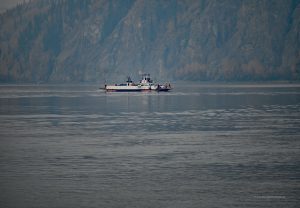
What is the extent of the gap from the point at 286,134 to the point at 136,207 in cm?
2993

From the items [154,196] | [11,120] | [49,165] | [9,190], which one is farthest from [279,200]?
[11,120]

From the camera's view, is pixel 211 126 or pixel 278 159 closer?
pixel 278 159

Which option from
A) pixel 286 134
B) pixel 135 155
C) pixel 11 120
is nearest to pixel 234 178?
pixel 135 155

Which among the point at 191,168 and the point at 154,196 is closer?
the point at 154,196

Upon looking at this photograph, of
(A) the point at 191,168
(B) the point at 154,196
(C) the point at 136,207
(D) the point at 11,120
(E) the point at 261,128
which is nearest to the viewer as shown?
(C) the point at 136,207

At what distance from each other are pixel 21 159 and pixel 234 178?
44.3 feet

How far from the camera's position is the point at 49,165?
42562 millimetres

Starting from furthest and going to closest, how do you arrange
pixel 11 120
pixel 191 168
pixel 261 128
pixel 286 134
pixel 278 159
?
pixel 11 120
pixel 261 128
pixel 286 134
pixel 278 159
pixel 191 168

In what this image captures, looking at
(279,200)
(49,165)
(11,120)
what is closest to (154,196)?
(279,200)

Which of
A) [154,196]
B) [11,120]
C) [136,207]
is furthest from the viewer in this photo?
[11,120]

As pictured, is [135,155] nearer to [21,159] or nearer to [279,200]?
[21,159]

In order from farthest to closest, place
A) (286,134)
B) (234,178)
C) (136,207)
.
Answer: (286,134) → (234,178) → (136,207)

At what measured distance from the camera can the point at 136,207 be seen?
31.6 metres

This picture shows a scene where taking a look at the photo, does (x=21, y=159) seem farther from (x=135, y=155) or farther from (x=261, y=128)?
(x=261, y=128)
